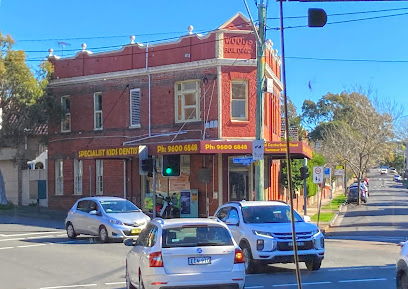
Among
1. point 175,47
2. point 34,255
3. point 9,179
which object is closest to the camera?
point 34,255

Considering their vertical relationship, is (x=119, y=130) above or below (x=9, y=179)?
above

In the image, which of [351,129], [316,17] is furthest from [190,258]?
[351,129]

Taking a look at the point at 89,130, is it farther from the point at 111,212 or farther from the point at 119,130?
the point at 111,212

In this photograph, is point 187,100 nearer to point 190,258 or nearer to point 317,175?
point 317,175

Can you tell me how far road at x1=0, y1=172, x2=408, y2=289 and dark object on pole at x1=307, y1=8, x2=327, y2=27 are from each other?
7.49 metres

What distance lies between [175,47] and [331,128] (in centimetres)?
4204

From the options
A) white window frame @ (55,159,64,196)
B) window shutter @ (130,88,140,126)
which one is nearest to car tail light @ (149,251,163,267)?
window shutter @ (130,88,140,126)

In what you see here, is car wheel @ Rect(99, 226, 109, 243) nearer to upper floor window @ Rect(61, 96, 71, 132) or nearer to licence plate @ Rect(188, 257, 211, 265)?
licence plate @ Rect(188, 257, 211, 265)

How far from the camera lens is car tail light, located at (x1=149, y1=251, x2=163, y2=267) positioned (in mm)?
8375

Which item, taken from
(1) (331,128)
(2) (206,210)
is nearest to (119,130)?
(2) (206,210)

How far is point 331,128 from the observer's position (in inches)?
2635

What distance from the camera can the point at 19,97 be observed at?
31.2 metres

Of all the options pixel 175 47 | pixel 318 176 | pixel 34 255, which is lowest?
pixel 34 255

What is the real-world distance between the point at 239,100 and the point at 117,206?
9.75 m
